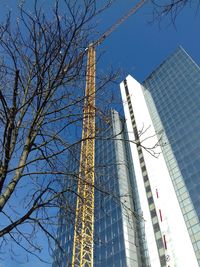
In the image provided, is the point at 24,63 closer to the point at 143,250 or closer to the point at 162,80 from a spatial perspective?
the point at 143,250

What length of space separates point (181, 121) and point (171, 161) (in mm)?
8441

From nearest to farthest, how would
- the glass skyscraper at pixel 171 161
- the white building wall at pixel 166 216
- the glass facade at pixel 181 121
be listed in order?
the white building wall at pixel 166 216 → the glass skyscraper at pixel 171 161 → the glass facade at pixel 181 121

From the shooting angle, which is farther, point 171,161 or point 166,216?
point 171,161

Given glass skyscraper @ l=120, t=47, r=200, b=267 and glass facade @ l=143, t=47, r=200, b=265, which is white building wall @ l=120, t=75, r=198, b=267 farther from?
glass facade @ l=143, t=47, r=200, b=265

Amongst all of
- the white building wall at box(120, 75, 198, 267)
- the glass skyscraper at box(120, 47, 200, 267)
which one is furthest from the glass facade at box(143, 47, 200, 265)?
the white building wall at box(120, 75, 198, 267)

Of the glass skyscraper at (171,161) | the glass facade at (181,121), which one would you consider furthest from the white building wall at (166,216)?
the glass facade at (181,121)

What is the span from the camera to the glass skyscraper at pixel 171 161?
132ft

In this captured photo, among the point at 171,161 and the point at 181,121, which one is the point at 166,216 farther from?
the point at 181,121

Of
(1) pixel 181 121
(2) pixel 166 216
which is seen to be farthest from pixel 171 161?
(2) pixel 166 216

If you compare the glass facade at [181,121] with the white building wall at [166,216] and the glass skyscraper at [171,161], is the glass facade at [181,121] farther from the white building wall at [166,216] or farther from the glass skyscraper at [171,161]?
the white building wall at [166,216]

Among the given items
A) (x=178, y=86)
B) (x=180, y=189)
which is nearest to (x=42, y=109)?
(x=180, y=189)

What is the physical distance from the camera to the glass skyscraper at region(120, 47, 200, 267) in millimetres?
40281

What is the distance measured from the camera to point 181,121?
56.3 metres

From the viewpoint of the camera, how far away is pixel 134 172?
56.8m
